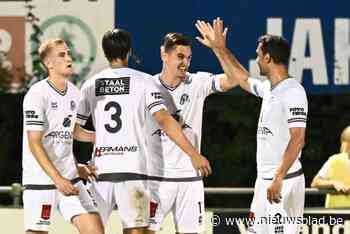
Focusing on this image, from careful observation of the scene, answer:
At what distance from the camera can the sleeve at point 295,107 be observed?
→ 1090cm

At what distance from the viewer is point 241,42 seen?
14398 millimetres

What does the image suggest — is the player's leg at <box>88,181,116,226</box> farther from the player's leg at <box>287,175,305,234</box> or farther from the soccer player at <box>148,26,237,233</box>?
the player's leg at <box>287,175,305,234</box>

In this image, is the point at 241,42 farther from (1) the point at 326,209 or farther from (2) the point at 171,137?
(2) the point at 171,137

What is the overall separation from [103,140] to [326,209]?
A: 2810mm

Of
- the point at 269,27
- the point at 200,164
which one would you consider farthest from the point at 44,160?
the point at 269,27

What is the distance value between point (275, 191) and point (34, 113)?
1862 millimetres

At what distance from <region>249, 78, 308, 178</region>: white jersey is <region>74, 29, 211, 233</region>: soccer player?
2.35ft

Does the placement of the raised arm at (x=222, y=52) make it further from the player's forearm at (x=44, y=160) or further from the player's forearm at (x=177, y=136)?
the player's forearm at (x=44, y=160)

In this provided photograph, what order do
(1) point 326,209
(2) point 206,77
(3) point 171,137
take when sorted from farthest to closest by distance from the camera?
(1) point 326,209 < (2) point 206,77 < (3) point 171,137

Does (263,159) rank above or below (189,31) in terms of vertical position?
below

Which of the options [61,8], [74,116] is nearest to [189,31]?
[61,8]

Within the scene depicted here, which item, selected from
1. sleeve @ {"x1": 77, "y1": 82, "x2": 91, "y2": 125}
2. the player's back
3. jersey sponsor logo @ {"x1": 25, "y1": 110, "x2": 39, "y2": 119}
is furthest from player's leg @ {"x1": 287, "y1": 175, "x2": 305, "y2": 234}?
jersey sponsor logo @ {"x1": 25, "y1": 110, "x2": 39, "y2": 119}

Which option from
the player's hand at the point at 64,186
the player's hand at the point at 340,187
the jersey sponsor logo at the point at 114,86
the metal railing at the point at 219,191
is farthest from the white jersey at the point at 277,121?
the metal railing at the point at 219,191

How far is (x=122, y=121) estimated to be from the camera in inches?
433
